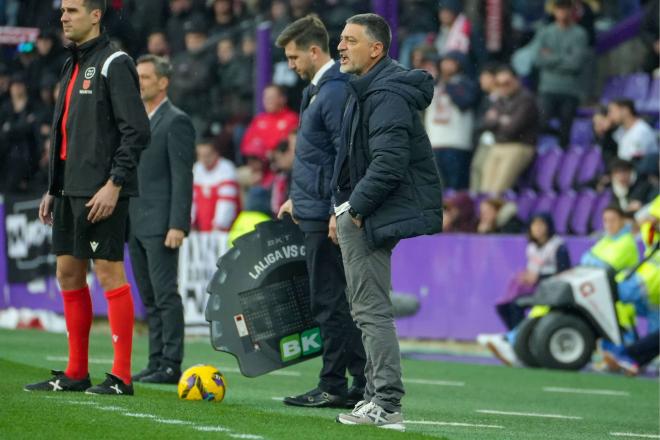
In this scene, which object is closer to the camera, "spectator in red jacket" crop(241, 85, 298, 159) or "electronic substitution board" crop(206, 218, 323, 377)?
"electronic substitution board" crop(206, 218, 323, 377)

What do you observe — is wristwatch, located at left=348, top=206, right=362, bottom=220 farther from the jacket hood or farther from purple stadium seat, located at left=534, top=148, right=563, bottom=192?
purple stadium seat, located at left=534, top=148, right=563, bottom=192

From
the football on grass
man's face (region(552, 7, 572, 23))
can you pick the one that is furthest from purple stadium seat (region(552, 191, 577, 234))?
the football on grass

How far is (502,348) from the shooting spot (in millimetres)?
15508

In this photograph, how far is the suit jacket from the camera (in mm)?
10797

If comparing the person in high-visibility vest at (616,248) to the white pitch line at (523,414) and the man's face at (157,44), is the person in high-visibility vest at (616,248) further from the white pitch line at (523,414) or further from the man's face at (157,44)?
the man's face at (157,44)

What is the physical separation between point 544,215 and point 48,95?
8.55 m

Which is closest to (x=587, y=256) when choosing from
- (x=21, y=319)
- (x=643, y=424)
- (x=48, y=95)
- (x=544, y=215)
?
(x=544, y=215)

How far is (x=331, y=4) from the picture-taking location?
20.4 metres

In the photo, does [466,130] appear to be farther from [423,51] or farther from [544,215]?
[544,215]

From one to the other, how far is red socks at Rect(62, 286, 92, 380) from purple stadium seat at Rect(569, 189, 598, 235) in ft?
30.7

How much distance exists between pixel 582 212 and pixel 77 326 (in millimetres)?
9545

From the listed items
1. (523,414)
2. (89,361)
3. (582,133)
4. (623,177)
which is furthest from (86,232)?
(582,133)

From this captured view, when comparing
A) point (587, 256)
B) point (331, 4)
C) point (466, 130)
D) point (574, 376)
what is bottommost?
point (574, 376)

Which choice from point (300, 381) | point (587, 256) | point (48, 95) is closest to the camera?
point (300, 381)
